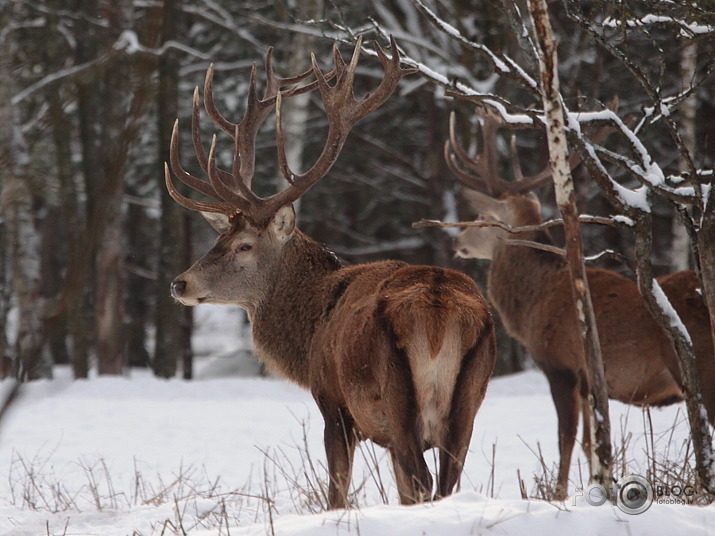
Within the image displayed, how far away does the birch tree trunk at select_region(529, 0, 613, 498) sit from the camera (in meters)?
3.62

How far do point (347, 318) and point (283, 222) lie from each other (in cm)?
139

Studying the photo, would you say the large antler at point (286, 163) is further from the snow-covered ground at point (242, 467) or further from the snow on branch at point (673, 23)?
the snow-covered ground at point (242, 467)

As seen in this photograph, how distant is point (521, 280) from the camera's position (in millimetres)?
Result: 7371

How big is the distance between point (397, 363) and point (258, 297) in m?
1.95

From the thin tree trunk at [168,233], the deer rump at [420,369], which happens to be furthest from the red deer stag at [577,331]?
the thin tree trunk at [168,233]

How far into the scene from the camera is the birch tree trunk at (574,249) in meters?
3.62

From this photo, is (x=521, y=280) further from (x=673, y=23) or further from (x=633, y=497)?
(x=633, y=497)

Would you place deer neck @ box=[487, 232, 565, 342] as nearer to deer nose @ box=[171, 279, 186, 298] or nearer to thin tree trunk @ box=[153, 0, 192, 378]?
deer nose @ box=[171, 279, 186, 298]

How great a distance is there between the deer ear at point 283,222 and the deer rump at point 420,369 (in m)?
1.48

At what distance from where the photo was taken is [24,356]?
1.66 m

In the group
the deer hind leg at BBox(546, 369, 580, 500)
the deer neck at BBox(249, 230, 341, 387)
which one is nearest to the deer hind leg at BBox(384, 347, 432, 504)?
the deer neck at BBox(249, 230, 341, 387)

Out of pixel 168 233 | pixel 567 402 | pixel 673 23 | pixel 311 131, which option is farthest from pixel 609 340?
pixel 311 131

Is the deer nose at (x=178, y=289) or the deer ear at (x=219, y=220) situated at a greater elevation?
the deer ear at (x=219, y=220)

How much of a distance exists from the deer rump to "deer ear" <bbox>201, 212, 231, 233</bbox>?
1.80m
